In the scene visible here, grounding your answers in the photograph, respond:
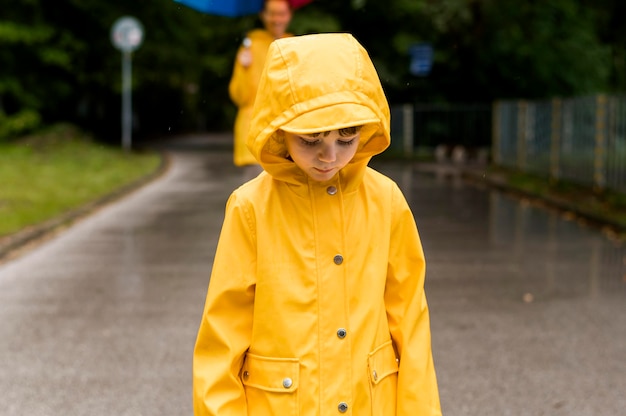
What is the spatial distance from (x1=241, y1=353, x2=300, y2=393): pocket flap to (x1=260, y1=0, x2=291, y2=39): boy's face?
564cm

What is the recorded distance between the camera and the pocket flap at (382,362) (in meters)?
2.58

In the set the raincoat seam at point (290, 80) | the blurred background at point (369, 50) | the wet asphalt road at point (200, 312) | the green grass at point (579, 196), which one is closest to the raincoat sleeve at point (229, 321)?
the raincoat seam at point (290, 80)

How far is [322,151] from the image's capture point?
244 centimetres

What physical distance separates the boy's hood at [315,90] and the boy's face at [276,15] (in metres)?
5.53

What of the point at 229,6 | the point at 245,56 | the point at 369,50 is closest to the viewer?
the point at 245,56

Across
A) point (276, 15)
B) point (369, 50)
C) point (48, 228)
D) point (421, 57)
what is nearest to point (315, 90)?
point (276, 15)

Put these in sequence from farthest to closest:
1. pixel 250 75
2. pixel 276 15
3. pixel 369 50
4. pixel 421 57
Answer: pixel 369 50
pixel 421 57
pixel 250 75
pixel 276 15

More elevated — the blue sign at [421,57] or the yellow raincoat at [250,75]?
the blue sign at [421,57]

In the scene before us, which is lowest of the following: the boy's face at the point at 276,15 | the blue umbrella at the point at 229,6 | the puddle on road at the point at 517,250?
the puddle on road at the point at 517,250

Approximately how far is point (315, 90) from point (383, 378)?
2.51 ft

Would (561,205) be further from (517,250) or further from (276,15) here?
(276,15)

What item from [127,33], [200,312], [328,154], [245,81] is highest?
[127,33]

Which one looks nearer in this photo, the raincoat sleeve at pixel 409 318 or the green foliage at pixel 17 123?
the raincoat sleeve at pixel 409 318

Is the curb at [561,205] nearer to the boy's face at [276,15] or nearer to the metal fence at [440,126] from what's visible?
the boy's face at [276,15]
